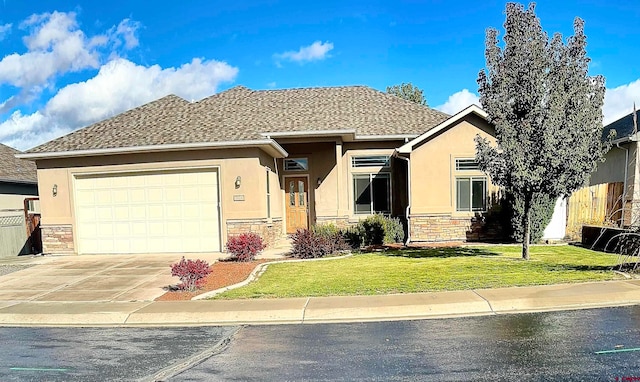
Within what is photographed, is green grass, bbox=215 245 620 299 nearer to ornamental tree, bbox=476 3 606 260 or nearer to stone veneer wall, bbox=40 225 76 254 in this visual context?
ornamental tree, bbox=476 3 606 260

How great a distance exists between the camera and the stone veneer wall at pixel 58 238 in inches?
596

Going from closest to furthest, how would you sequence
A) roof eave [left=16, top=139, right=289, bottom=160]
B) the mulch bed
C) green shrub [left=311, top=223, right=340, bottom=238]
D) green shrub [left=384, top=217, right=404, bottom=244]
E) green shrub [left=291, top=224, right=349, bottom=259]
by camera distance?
the mulch bed
green shrub [left=291, top=224, right=349, bottom=259]
roof eave [left=16, top=139, right=289, bottom=160]
green shrub [left=311, top=223, right=340, bottom=238]
green shrub [left=384, top=217, right=404, bottom=244]

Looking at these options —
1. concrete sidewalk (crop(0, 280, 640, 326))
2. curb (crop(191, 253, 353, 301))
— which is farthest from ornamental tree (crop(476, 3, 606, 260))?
curb (crop(191, 253, 353, 301))

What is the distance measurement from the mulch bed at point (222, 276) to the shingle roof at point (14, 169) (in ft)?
47.3

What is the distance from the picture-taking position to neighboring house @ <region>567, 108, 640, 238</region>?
15.4 meters

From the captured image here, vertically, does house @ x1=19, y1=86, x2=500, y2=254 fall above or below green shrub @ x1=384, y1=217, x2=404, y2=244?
Answer: above

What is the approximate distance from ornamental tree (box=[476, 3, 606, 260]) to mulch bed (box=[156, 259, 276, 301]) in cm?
684

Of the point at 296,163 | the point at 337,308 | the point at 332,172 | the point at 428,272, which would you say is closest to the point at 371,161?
the point at 332,172

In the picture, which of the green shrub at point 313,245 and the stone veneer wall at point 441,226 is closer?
the green shrub at point 313,245

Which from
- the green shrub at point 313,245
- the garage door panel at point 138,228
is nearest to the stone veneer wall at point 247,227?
the green shrub at point 313,245

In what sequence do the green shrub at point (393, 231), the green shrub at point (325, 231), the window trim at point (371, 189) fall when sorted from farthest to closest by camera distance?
the window trim at point (371, 189) < the green shrub at point (393, 231) < the green shrub at point (325, 231)

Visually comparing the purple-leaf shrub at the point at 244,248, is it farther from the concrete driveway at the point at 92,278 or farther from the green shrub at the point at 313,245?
the green shrub at the point at 313,245

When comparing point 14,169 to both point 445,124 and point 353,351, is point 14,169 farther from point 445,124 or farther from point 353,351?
point 353,351

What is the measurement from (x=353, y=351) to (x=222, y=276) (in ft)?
Answer: 18.8
